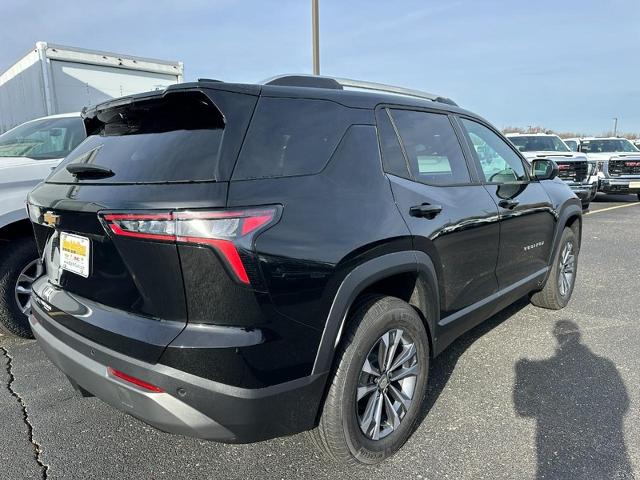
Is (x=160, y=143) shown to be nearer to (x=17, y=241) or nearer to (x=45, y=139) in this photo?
(x=17, y=241)

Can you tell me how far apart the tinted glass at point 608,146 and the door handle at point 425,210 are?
1597cm

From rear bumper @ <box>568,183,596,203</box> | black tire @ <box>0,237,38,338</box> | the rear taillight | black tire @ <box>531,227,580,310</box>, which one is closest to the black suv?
the rear taillight

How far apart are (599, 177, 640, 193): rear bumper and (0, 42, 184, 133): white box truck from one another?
12.4 metres

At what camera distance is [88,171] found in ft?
7.34

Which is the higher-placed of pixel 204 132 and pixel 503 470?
pixel 204 132

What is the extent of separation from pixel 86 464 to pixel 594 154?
16488 mm

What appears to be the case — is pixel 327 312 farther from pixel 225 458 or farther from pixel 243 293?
pixel 225 458

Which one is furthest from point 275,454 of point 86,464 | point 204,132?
point 204,132

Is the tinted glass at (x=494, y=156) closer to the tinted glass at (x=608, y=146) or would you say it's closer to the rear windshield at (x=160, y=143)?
the rear windshield at (x=160, y=143)

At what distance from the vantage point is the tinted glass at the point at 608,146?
15906 mm

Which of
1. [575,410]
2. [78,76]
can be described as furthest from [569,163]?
[78,76]

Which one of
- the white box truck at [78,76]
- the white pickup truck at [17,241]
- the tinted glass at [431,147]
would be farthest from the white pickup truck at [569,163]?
the white pickup truck at [17,241]

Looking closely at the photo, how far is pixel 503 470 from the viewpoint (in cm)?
236

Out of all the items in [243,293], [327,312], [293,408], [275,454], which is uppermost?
[243,293]
